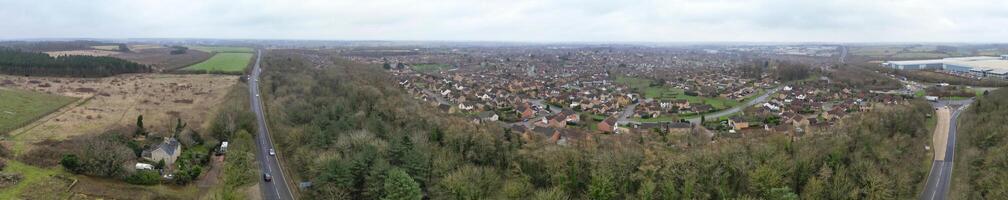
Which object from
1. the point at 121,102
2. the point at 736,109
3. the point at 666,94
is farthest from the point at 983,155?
the point at 121,102

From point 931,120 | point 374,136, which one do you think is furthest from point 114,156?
point 931,120

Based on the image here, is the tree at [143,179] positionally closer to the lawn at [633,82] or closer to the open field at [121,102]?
the open field at [121,102]

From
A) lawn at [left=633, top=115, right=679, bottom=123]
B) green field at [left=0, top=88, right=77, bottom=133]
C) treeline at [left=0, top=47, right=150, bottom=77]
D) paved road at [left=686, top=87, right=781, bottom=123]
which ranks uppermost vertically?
treeline at [left=0, top=47, right=150, bottom=77]

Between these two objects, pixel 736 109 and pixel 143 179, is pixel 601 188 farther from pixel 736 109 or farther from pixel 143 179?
pixel 736 109

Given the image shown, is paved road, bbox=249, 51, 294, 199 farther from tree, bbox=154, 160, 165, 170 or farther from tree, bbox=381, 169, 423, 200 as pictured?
tree, bbox=381, 169, 423, 200

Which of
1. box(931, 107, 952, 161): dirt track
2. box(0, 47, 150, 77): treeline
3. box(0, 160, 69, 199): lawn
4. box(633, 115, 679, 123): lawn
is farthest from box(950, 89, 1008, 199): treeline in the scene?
box(0, 47, 150, 77): treeline

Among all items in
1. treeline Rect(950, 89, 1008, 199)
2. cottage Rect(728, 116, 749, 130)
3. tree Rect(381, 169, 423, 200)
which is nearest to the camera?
tree Rect(381, 169, 423, 200)

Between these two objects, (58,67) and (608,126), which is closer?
(608,126)
